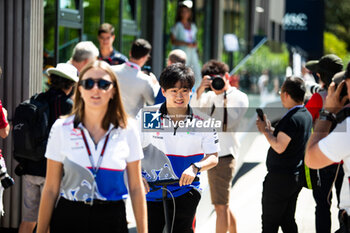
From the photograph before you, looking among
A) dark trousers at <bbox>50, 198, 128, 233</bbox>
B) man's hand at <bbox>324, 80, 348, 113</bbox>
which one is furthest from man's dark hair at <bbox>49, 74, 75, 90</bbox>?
man's hand at <bbox>324, 80, 348, 113</bbox>

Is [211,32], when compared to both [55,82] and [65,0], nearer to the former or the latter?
[65,0]

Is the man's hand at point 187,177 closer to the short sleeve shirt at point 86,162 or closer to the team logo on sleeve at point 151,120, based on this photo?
the team logo on sleeve at point 151,120

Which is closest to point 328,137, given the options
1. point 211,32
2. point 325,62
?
point 325,62

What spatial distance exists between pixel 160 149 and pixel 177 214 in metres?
0.50

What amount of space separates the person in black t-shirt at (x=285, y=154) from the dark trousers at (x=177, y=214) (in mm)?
1043

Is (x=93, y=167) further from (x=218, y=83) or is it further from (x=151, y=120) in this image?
(x=218, y=83)

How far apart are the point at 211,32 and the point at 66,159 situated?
14412 millimetres

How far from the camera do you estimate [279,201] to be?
5.27m

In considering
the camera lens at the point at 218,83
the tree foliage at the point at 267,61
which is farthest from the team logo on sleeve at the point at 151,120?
the tree foliage at the point at 267,61

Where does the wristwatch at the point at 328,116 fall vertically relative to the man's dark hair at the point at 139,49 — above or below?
below

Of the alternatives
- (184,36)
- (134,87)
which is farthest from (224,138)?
(184,36)

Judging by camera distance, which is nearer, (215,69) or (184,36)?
(215,69)

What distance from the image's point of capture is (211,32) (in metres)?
17.5

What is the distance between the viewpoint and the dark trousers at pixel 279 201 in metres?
5.26
